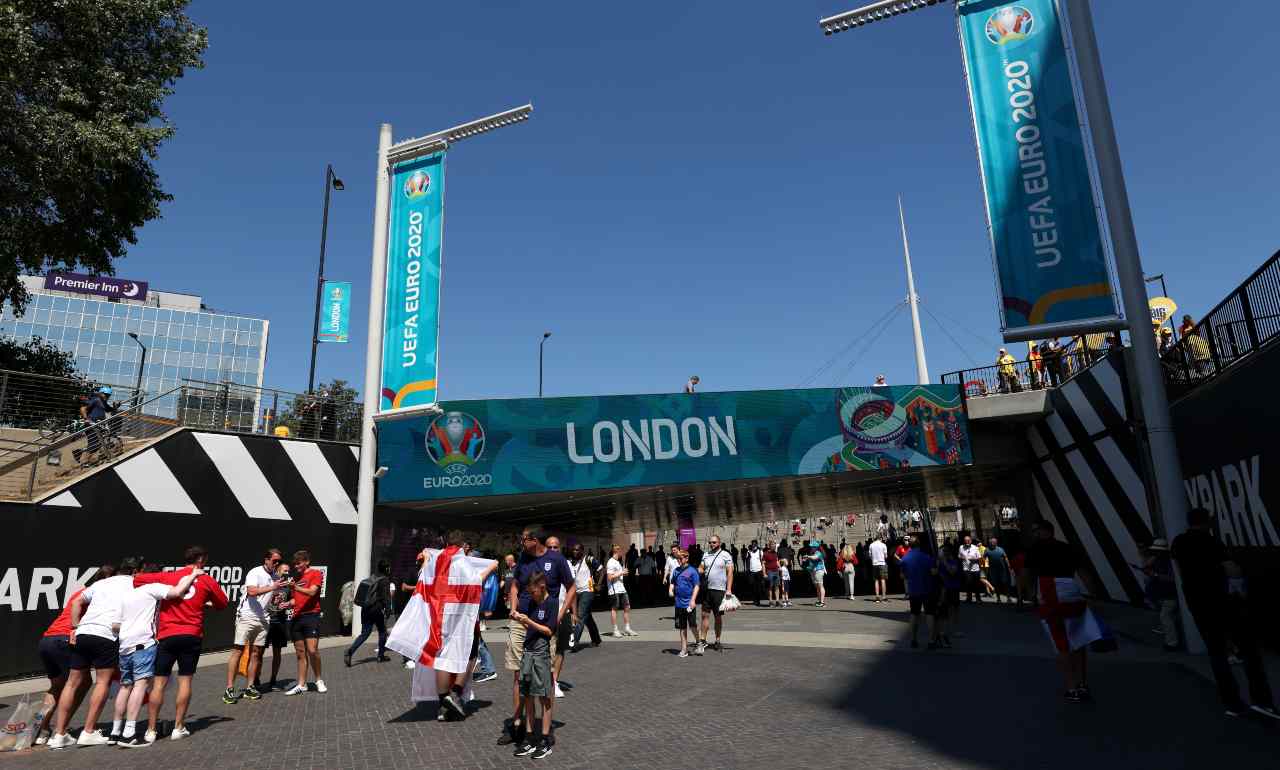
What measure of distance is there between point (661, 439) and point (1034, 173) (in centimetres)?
1180

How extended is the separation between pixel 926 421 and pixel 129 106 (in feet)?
71.7

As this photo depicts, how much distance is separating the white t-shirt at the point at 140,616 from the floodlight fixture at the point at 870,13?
1331 cm

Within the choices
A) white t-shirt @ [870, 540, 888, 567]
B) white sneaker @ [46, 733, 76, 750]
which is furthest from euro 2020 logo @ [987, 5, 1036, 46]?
white sneaker @ [46, 733, 76, 750]

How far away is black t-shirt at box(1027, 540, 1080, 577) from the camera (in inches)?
323

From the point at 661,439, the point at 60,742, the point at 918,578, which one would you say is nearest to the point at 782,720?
the point at 918,578

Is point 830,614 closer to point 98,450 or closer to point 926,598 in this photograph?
point 926,598

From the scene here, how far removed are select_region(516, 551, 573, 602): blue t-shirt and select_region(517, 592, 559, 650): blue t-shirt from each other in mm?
314

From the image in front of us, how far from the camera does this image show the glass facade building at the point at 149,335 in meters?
79.9

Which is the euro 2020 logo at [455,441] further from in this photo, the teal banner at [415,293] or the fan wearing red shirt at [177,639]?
the fan wearing red shirt at [177,639]

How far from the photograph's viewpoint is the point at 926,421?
71.9 feet

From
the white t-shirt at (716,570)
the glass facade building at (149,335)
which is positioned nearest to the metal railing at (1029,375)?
the white t-shirt at (716,570)

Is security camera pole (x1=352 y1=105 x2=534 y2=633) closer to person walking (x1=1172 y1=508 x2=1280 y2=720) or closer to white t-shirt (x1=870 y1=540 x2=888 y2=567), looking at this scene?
white t-shirt (x1=870 y1=540 x2=888 y2=567)

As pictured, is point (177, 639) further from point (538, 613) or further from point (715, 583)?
point (715, 583)

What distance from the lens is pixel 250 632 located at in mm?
9711
